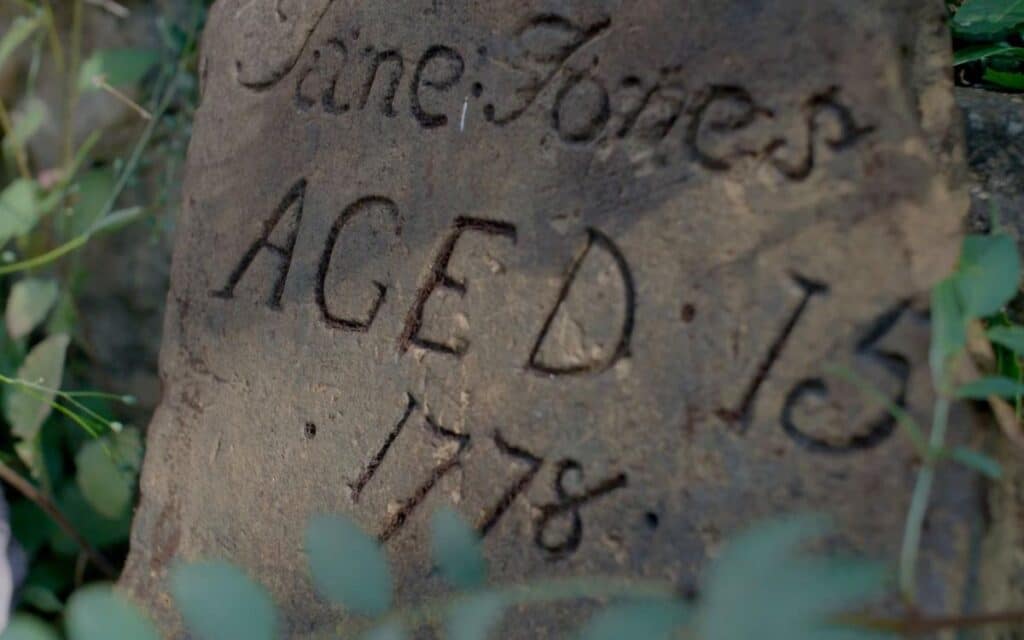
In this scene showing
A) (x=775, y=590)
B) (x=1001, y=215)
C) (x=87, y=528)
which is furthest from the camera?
(x=87, y=528)

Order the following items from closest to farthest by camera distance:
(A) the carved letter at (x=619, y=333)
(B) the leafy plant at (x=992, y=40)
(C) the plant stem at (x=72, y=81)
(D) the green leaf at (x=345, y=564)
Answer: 1. (D) the green leaf at (x=345, y=564)
2. (A) the carved letter at (x=619, y=333)
3. (B) the leafy plant at (x=992, y=40)
4. (C) the plant stem at (x=72, y=81)

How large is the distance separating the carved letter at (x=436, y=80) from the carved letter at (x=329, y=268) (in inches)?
4.1

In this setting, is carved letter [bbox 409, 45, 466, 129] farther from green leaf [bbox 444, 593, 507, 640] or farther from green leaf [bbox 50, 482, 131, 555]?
green leaf [bbox 50, 482, 131, 555]

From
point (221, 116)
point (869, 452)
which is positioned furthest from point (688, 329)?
point (221, 116)

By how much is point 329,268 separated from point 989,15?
2.81 ft

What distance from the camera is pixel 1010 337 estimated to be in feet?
2.95

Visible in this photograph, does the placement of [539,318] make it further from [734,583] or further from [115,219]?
[115,219]

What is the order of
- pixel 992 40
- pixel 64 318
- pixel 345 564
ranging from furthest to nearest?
pixel 64 318, pixel 992 40, pixel 345 564

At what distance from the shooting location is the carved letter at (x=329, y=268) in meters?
1.15

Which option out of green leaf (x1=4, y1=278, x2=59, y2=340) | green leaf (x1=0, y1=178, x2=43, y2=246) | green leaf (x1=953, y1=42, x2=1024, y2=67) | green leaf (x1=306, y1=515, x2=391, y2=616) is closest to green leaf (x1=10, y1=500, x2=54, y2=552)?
green leaf (x1=4, y1=278, x2=59, y2=340)

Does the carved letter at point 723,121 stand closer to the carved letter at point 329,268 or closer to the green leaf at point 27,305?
the carved letter at point 329,268

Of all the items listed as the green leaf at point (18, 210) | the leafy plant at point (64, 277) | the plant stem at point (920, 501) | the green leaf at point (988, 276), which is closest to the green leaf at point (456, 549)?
the plant stem at point (920, 501)

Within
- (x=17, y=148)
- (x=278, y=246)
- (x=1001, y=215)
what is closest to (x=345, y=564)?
(x=278, y=246)

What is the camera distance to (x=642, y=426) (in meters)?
0.96
